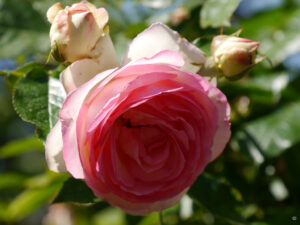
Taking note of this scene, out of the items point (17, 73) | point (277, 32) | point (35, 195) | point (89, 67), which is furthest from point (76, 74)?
point (277, 32)

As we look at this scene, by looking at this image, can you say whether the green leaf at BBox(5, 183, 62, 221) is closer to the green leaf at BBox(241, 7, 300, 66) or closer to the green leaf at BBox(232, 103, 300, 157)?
the green leaf at BBox(232, 103, 300, 157)

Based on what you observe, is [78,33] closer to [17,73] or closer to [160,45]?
[160,45]

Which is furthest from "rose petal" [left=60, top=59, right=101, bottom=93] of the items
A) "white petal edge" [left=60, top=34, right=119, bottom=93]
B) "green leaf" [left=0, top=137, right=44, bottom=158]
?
"green leaf" [left=0, top=137, right=44, bottom=158]

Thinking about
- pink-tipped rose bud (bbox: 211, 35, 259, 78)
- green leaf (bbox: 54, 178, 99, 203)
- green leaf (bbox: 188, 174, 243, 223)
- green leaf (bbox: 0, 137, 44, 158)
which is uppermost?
pink-tipped rose bud (bbox: 211, 35, 259, 78)

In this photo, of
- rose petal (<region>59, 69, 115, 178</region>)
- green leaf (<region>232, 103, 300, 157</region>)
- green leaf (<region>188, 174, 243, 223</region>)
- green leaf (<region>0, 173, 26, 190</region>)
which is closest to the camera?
rose petal (<region>59, 69, 115, 178</region>)

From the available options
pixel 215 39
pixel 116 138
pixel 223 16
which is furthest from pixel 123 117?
pixel 223 16

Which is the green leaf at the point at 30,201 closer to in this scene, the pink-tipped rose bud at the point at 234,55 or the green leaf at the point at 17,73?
the green leaf at the point at 17,73
